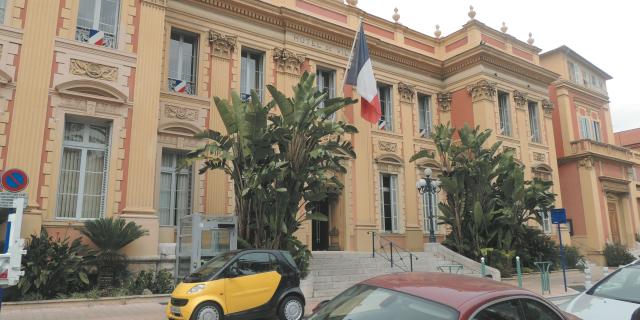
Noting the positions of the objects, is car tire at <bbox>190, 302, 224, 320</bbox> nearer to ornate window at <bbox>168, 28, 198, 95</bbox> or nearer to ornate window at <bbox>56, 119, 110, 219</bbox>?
ornate window at <bbox>56, 119, 110, 219</bbox>

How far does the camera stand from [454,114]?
24.5m

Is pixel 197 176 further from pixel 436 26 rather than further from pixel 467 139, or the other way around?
pixel 436 26

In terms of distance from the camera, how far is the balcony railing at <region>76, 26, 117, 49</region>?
13789mm

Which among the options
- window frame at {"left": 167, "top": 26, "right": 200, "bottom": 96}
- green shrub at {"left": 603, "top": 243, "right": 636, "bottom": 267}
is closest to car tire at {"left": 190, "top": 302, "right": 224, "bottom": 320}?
window frame at {"left": 167, "top": 26, "right": 200, "bottom": 96}

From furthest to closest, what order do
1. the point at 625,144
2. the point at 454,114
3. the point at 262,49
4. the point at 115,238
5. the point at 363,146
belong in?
the point at 625,144
the point at 454,114
the point at 363,146
the point at 262,49
the point at 115,238

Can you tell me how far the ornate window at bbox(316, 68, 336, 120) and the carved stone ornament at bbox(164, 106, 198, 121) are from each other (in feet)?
20.4

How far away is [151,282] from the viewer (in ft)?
40.2

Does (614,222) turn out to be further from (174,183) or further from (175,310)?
(175,310)

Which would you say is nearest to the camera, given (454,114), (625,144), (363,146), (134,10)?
(134,10)

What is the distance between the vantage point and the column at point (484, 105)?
→ 912 inches

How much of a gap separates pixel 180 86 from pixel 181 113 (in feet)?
3.50

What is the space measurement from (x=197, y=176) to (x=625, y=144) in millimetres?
41269

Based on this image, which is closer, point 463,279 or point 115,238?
point 463,279

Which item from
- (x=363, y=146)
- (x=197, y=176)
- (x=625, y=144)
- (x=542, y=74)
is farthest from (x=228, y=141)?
(x=625, y=144)
